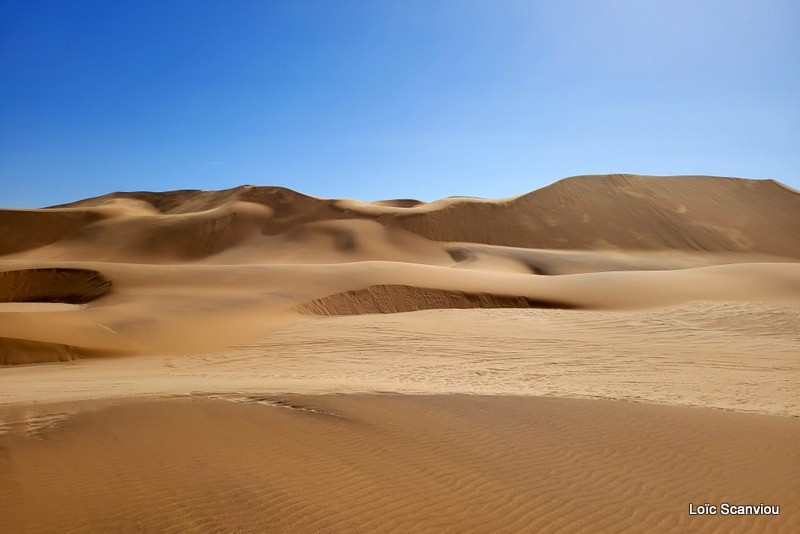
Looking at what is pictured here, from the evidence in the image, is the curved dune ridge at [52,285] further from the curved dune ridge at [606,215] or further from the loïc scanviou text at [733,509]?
the curved dune ridge at [606,215]

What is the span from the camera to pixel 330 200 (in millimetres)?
66188

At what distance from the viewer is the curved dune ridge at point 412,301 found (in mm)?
23788

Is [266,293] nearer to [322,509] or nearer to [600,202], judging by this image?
[322,509]

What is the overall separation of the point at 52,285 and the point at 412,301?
17.7m

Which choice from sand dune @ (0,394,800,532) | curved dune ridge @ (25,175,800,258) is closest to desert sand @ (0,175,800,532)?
sand dune @ (0,394,800,532)

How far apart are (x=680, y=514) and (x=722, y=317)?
16.6 meters

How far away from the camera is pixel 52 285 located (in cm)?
2694

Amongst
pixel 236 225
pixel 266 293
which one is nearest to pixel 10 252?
pixel 236 225

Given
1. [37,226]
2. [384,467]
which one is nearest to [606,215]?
[384,467]

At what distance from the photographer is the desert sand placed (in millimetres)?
4949

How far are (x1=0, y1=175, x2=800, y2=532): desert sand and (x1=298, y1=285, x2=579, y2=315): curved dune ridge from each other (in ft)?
0.34

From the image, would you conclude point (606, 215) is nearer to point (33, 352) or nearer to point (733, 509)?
point (33, 352)

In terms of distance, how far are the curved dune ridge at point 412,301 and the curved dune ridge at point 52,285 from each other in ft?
34.6

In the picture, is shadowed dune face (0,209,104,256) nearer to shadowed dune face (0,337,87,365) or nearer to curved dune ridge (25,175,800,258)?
curved dune ridge (25,175,800,258)
